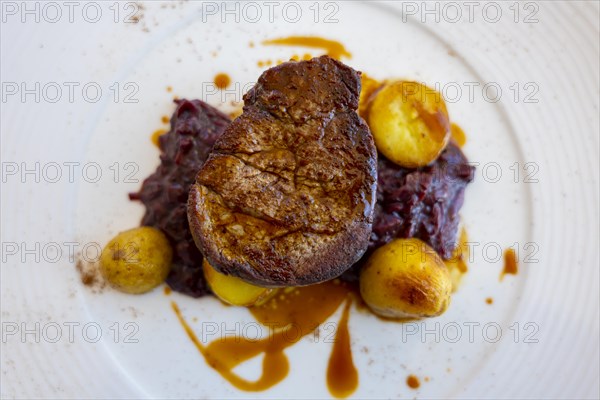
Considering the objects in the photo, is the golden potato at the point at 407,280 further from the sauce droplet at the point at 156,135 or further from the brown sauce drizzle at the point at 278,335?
the sauce droplet at the point at 156,135

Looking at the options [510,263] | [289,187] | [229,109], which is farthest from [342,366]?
[229,109]

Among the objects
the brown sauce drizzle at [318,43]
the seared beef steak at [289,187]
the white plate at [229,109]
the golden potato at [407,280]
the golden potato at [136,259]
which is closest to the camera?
the seared beef steak at [289,187]

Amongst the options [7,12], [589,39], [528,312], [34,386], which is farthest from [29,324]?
[589,39]

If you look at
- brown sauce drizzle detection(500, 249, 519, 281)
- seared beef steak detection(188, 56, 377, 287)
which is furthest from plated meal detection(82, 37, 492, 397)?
brown sauce drizzle detection(500, 249, 519, 281)

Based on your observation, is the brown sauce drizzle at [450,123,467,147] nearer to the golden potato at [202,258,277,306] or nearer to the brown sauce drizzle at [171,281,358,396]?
the brown sauce drizzle at [171,281,358,396]

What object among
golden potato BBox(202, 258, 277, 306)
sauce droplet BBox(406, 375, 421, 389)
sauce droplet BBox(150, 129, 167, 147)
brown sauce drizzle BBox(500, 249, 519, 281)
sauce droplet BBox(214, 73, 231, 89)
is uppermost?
sauce droplet BBox(214, 73, 231, 89)

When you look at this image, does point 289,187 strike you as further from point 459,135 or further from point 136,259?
point 459,135

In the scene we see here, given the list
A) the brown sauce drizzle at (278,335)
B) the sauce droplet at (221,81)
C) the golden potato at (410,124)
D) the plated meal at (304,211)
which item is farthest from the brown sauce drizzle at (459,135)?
the sauce droplet at (221,81)
